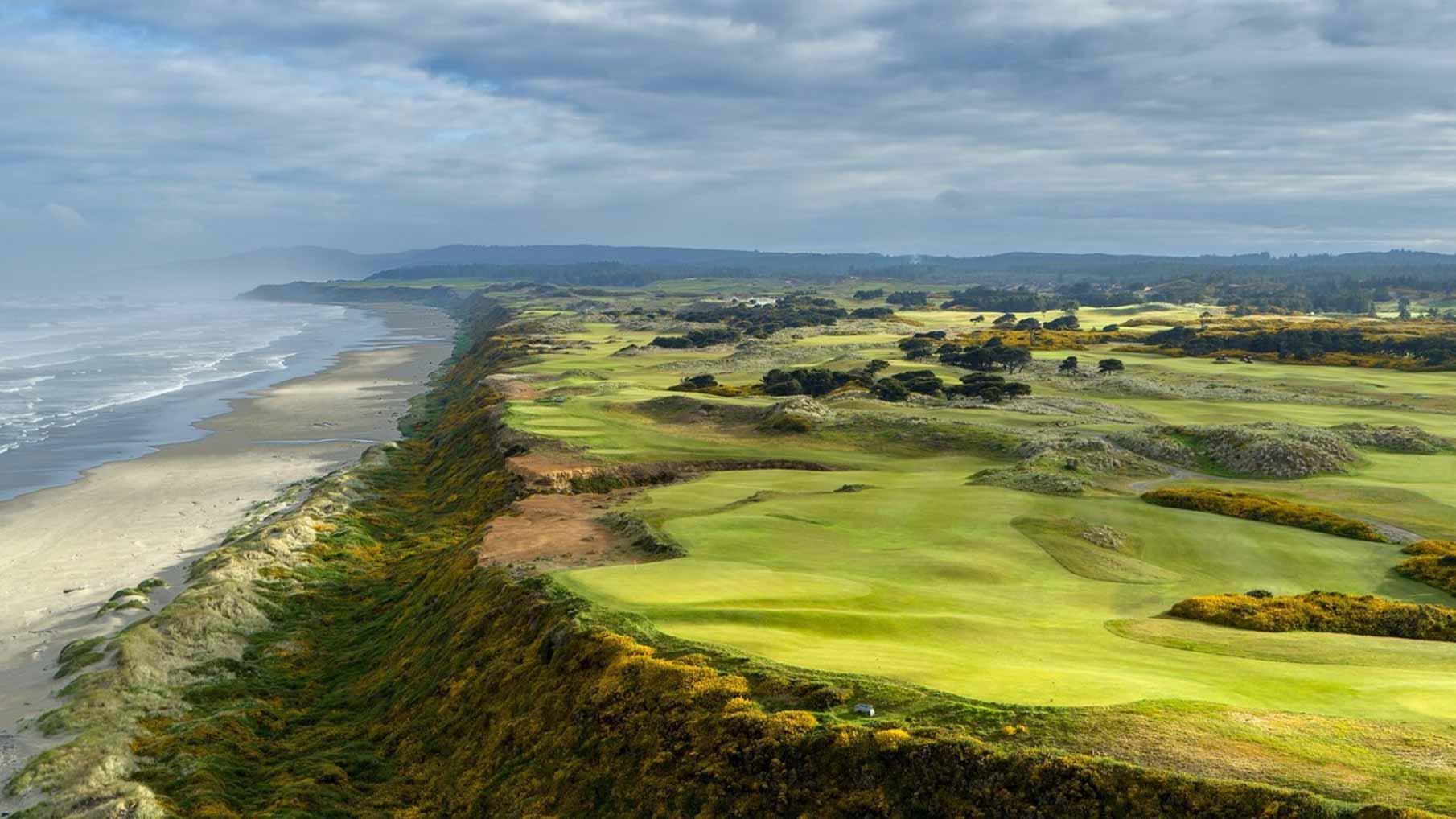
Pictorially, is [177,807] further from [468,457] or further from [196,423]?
[196,423]

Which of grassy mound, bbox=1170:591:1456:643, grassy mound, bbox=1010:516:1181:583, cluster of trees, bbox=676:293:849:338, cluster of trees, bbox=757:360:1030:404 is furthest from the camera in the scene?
cluster of trees, bbox=676:293:849:338

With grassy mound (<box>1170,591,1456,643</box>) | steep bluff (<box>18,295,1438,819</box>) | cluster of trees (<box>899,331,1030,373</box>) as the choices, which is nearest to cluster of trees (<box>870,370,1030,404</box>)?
cluster of trees (<box>899,331,1030,373</box>)

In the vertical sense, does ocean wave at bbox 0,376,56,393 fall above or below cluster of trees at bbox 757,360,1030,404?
below

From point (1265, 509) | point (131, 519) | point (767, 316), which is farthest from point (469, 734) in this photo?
point (767, 316)

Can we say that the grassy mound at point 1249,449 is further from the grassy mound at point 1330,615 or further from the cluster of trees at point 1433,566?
the grassy mound at point 1330,615

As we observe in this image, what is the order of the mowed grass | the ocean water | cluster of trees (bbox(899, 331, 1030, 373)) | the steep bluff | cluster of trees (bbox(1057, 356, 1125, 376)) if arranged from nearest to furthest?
the steep bluff < the mowed grass < the ocean water < cluster of trees (bbox(1057, 356, 1125, 376)) < cluster of trees (bbox(899, 331, 1030, 373))

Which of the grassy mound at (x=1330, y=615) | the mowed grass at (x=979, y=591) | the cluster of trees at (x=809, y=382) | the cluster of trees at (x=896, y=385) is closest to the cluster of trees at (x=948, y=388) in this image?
the cluster of trees at (x=896, y=385)

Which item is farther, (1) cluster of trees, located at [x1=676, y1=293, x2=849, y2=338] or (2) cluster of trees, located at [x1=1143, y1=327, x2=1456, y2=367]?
(1) cluster of trees, located at [x1=676, y1=293, x2=849, y2=338]

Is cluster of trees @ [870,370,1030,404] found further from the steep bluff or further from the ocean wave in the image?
the ocean wave
